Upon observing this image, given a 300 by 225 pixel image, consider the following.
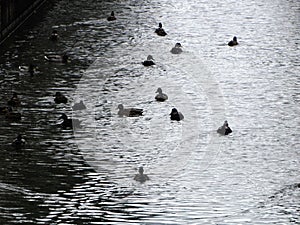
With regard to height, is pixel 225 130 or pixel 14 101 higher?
pixel 225 130

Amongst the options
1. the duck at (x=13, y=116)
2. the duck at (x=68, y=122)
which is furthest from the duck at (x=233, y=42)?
the duck at (x=13, y=116)

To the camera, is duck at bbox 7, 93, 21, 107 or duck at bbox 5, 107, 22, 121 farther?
duck at bbox 7, 93, 21, 107

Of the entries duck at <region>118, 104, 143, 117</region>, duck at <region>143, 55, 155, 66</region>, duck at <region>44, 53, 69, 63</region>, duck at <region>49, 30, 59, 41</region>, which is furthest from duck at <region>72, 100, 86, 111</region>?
duck at <region>49, 30, 59, 41</region>

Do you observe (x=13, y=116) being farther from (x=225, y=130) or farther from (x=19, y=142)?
(x=225, y=130)

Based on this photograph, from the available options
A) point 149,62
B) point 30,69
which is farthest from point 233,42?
point 30,69

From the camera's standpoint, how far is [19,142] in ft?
88.5

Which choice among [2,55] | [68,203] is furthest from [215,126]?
[2,55]

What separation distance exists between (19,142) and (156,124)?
13.3 ft

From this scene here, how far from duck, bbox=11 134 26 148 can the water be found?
7.7 inches

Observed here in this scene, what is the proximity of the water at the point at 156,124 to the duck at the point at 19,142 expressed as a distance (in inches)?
7.7

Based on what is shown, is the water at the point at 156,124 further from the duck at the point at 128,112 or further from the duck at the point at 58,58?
the duck at the point at 58,58

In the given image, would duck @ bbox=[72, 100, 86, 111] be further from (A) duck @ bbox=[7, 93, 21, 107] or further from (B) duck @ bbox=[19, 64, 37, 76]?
(B) duck @ bbox=[19, 64, 37, 76]

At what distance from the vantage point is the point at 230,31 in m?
41.2

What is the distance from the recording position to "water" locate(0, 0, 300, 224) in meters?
23.7
